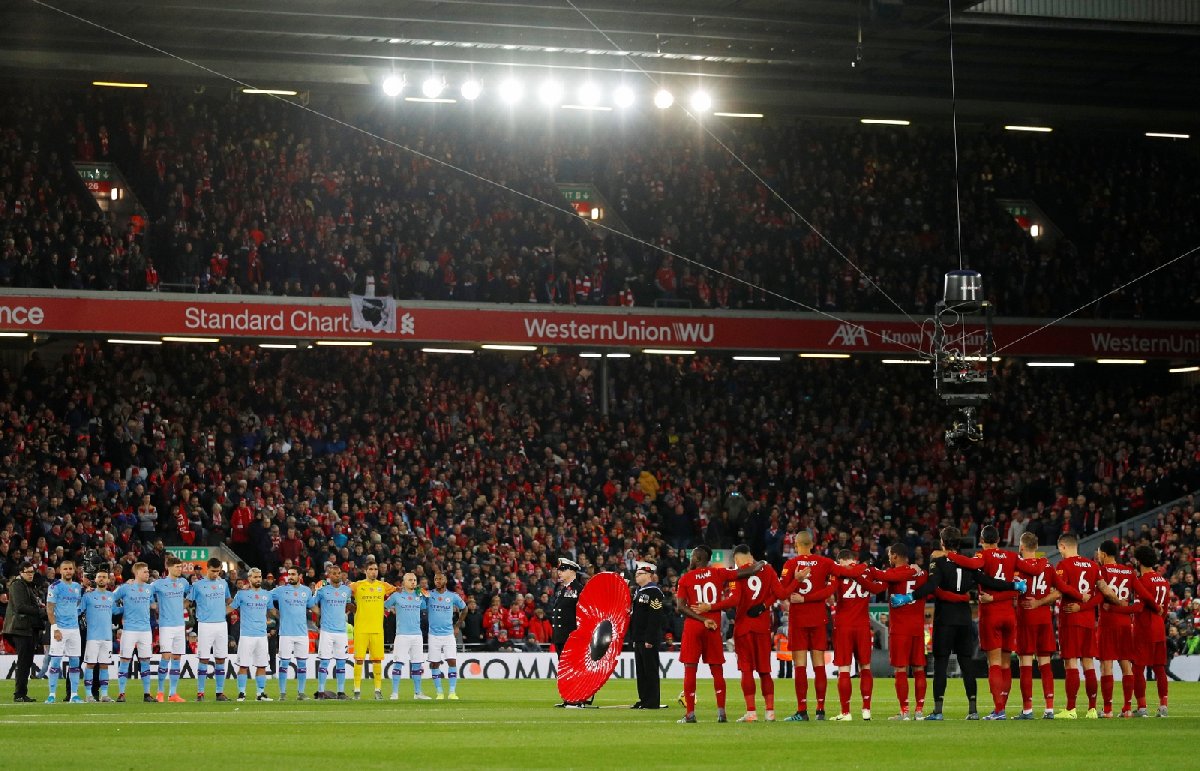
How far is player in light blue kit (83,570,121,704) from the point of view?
24.1m

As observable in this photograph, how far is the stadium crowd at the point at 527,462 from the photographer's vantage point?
3544cm

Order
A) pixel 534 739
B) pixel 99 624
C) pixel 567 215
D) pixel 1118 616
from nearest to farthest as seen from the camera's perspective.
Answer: pixel 534 739 < pixel 1118 616 < pixel 99 624 < pixel 567 215

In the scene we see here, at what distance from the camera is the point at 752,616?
19.0 metres

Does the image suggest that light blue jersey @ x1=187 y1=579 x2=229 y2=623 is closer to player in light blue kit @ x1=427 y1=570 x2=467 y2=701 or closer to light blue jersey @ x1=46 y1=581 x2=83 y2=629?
light blue jersey @ x1=46 y1=581 x2=83 y2=629

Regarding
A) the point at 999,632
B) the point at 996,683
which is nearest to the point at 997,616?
the point at 999,632

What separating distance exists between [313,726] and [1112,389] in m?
34.6

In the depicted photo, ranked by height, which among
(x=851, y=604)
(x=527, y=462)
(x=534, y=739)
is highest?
(x=527, y=462)

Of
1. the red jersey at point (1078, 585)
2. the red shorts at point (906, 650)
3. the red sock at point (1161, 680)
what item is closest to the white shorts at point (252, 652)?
the red shorts at point (906, 650)

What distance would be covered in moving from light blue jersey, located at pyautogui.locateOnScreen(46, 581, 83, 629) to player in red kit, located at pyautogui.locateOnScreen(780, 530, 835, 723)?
35.1 feet

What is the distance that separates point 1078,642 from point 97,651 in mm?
13090

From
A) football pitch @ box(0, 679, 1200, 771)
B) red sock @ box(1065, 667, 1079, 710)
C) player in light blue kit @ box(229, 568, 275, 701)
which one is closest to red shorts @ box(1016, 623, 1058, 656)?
red sock @ box(1065, 667, 1079, 710)

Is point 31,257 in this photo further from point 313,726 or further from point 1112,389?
point 1112,389

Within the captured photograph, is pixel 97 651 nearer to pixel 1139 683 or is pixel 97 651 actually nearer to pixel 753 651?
pixel 753 651

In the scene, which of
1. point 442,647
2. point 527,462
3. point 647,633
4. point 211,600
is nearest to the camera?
point 647,633
